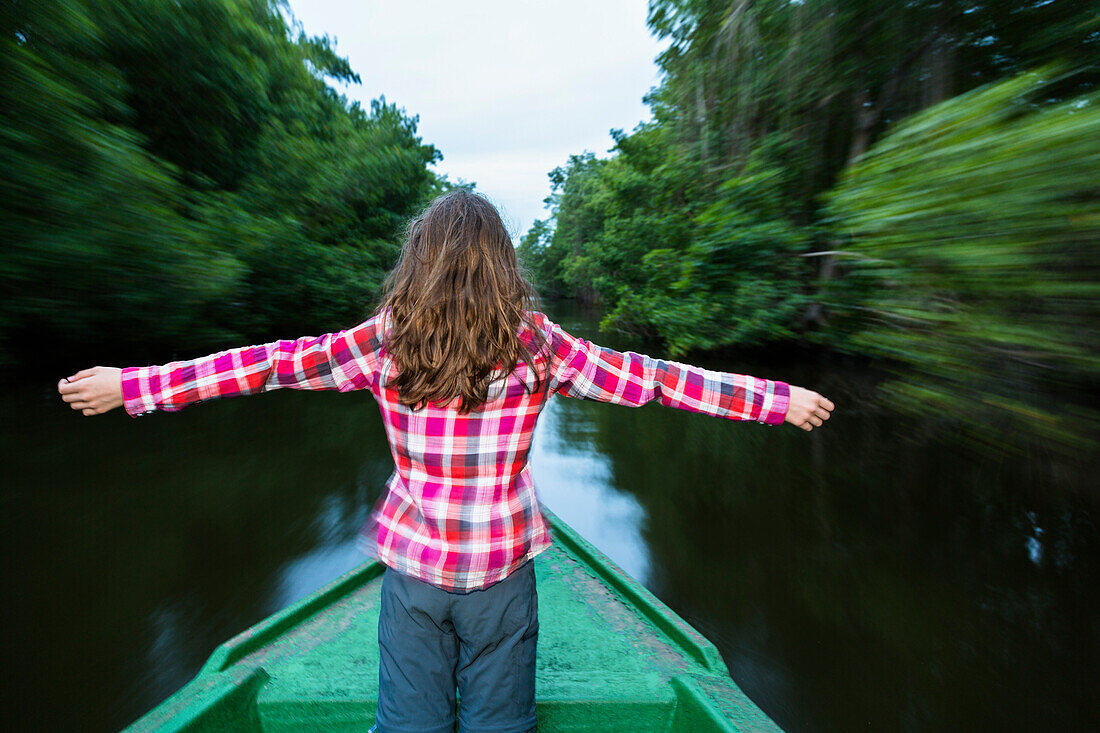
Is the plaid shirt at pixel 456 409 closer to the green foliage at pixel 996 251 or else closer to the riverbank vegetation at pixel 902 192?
the riverbank vegetation at pixel 902 192

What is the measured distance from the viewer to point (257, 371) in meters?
0.94

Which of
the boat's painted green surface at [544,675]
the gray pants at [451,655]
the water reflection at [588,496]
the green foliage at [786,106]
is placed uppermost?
the green foliage at [786,106]

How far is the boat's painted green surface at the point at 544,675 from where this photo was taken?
1.68 meters

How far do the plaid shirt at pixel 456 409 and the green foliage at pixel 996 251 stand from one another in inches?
26.4

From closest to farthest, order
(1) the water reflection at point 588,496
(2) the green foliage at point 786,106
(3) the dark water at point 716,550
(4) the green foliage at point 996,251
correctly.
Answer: (4) the green foliage at point 996,251, (2) the green foliage at point 786,106, (3) the dark water at point 716,550, (1) the water reflection at point 588,496

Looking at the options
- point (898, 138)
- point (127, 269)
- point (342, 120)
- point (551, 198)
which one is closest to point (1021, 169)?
point (898, 138)

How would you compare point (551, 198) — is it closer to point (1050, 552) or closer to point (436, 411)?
point (1050, 552)

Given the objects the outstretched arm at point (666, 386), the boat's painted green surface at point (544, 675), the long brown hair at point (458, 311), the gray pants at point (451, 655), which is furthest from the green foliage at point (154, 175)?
the boat's painted green surface at point (544, 675)

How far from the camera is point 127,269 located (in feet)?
8.72

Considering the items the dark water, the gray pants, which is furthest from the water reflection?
the gray pants

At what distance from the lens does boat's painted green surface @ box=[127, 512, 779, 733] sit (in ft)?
5.50

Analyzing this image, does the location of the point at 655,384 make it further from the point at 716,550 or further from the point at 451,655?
the point at 716,550

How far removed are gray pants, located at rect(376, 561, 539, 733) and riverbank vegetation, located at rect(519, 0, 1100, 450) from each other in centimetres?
75

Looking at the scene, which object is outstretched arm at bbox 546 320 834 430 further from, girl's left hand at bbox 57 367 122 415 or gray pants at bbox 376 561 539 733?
girl's left hand at bbox 57 367 122 415
